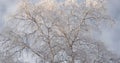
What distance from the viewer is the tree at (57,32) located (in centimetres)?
3816

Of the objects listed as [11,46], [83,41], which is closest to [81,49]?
[83,41]

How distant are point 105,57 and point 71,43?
145 centimetres

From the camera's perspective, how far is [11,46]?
38.4 m

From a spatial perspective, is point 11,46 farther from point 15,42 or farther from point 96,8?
point 96,8

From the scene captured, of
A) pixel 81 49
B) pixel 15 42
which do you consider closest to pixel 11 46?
pixel 15 42

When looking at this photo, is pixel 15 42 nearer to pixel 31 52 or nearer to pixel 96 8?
pixel 31 52

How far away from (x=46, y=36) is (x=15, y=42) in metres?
1.26

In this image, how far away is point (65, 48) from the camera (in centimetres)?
3819

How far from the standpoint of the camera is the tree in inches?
1502

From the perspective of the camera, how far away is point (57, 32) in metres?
38.3

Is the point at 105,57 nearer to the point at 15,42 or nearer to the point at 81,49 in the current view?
the point at 81,49

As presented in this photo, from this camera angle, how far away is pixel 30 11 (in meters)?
38.7

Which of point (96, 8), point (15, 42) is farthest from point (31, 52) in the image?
point (96, 8)

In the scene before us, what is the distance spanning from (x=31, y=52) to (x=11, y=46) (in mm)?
828
